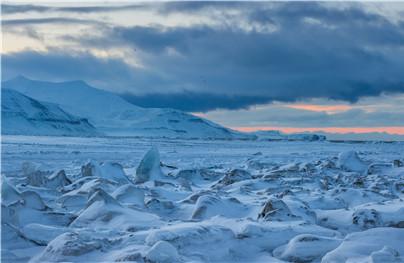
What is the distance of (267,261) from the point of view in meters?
4.96

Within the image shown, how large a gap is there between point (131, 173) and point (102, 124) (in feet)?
576

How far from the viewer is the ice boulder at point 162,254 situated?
14.5 feet

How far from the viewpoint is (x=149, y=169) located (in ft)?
42.9

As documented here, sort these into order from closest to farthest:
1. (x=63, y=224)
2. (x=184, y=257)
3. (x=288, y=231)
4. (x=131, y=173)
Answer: (x=184, y=257) → (x=288, y=231) → (x=63, y=224) → (x=131, y=173)

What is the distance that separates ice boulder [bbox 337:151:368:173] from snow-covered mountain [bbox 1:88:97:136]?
124m

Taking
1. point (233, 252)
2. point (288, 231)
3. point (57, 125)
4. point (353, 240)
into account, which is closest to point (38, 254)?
point (233, 252)

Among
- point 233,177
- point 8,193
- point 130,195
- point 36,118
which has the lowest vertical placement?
point 233,177

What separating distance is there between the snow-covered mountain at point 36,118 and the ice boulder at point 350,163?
124 meters

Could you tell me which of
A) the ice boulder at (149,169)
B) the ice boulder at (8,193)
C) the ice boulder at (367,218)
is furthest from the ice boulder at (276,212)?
the ice boulder at (149,169)

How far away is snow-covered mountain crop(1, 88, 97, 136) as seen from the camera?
461 feet

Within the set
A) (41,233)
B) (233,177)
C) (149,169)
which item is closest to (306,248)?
(41,233)

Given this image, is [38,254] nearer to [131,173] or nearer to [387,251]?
[387,251]

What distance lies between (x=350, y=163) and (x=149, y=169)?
651 centimetres

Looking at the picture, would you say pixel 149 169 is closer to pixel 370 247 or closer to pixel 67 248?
pixel 67 248
